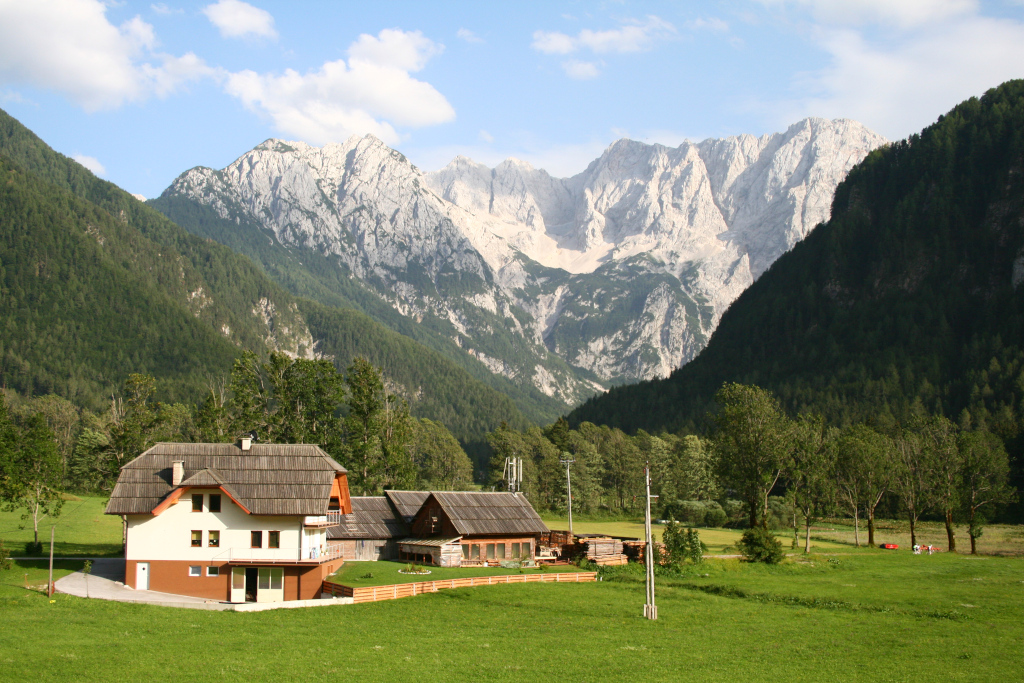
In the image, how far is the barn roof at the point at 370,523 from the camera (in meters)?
70.1

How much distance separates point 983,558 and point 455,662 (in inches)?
2620

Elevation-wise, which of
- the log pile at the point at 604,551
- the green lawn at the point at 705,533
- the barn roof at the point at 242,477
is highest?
the barn roof at the point at 242,477

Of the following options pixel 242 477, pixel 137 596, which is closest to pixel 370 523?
pixel 242 477

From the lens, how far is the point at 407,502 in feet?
252

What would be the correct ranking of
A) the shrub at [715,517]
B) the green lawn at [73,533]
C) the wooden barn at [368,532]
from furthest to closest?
the shrub at [715,517] < the green lawn at [73,533] < the wooden barn at [368,532]

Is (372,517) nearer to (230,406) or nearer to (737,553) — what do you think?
(230,406)

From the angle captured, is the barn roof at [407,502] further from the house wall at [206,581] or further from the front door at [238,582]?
the front door at [238,582]

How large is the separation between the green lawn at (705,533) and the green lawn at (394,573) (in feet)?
88.8

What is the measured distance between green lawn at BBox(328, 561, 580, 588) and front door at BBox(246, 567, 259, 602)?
5.16 m

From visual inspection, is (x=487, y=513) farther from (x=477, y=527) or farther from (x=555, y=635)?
(x=555, y=635)

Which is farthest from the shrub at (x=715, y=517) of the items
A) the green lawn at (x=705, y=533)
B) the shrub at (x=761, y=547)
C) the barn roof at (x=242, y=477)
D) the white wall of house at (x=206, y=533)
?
the white wall of house at (x=206, y=533)

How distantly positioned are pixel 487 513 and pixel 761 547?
25.4 meters

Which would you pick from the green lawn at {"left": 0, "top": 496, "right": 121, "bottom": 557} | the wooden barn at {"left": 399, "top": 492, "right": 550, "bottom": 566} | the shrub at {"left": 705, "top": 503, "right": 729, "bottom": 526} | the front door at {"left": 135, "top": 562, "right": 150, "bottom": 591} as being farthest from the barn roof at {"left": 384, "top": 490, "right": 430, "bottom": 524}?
the shrub at {"left": 705, "top": 503, "right": 729, "bottom": 526}

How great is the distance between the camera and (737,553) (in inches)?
3172
